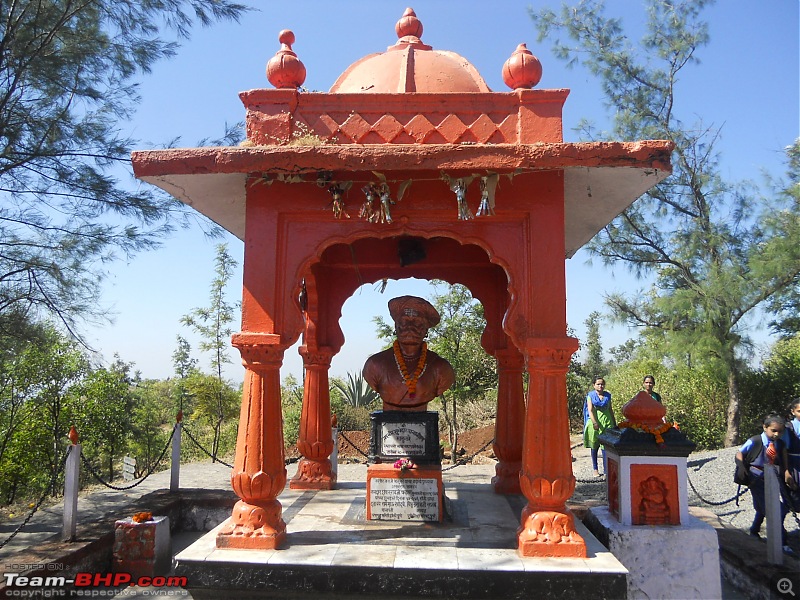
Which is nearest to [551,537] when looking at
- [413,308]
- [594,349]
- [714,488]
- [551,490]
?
[551,490]

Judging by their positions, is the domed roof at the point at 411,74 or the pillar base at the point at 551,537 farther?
the domed roof at the point at 411,74

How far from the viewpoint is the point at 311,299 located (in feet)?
24.3

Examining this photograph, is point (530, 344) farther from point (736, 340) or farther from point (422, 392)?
point (736, 340)

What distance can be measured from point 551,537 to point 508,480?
8.37ft

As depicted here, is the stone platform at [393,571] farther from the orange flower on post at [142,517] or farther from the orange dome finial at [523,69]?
the orange dome finial at [523,69]

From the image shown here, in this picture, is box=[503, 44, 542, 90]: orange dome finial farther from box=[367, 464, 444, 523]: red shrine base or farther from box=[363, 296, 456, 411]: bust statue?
box=[367, 464, 444, 523]: red shrine base

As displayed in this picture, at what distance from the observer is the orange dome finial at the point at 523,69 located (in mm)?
4992

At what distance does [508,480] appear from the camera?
6.97 metres

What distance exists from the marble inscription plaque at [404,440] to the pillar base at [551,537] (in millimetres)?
1514

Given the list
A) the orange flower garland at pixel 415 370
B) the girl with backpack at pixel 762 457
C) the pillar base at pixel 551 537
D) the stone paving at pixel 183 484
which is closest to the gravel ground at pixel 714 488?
the stone paving at pixel 183 484

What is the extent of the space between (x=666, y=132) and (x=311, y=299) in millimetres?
13320

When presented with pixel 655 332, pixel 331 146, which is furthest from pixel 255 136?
pixel 655 332

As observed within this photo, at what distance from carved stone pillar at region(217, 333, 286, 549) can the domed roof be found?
2.78 meters

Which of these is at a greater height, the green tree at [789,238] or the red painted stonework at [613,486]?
the green tree at [789,238]
